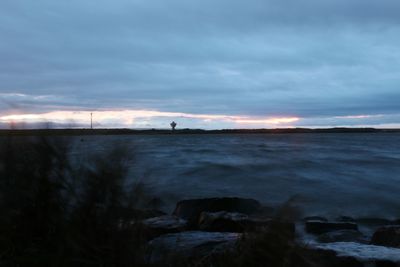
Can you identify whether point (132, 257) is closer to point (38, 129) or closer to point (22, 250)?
point (22, 250)

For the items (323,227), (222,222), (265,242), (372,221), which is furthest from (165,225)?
(372,221)

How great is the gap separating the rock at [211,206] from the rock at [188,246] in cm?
463

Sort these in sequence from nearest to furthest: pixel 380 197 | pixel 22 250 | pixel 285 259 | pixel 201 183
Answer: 1. pixel 285 259
2. pixel 22 250
3. pixel 380 197
4. pixel 201 183

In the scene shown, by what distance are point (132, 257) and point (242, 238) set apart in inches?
41.8

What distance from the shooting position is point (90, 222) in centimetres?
446

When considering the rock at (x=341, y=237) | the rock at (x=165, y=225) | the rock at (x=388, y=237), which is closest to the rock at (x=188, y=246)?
the rock at (x=165, y=225)

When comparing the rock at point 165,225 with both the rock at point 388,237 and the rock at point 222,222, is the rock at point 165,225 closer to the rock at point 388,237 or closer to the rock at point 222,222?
the rock at point 222,222

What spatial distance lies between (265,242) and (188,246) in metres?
1.93

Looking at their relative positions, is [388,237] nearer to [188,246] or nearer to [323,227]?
[323,227]

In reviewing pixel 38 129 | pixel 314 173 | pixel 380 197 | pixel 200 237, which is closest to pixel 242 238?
pixel 200 237

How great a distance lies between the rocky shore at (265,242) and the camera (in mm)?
4074

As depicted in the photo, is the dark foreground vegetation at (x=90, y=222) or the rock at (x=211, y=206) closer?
the dark foreground vegetation at (x=90, y=222)

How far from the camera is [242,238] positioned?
4512mm

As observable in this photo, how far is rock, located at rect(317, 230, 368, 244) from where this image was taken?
9336 mm
